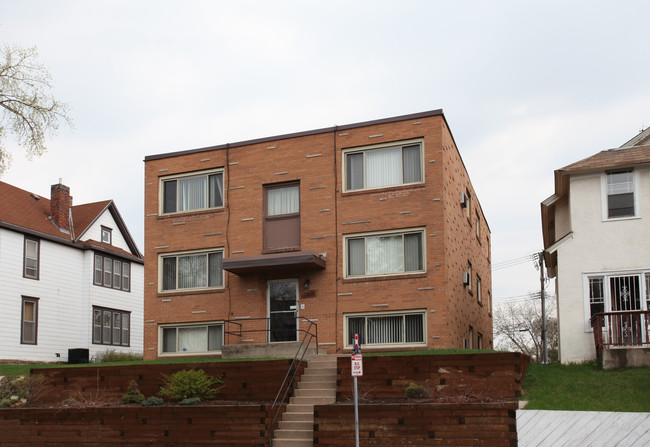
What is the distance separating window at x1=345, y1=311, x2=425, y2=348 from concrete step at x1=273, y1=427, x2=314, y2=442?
6.14m

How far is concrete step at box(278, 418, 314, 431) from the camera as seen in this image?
16141 mm

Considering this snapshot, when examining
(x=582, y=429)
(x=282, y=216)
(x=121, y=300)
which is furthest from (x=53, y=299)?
(x=582, y=429)

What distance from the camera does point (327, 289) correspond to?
74.1 ft

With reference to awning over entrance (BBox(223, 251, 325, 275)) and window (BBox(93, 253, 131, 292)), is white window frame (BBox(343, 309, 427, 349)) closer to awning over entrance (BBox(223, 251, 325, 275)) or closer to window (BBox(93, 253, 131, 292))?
awning over entrance (BBox(223, 251, 325, 275))

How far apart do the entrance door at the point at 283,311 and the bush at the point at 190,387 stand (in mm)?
5144

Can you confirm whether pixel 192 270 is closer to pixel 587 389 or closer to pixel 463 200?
pixel 463 200

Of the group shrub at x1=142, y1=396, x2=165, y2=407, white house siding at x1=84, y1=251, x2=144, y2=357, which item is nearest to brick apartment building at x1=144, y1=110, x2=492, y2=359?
shrub at x1=142, y1=396, x2=165, y2=407

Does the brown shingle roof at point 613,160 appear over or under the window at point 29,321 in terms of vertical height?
over

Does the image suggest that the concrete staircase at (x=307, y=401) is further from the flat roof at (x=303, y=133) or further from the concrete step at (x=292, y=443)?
the flat roof at (x=303, y=133)

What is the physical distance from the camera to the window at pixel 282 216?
2356 centimetres

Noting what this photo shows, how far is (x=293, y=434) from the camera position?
15984 mm

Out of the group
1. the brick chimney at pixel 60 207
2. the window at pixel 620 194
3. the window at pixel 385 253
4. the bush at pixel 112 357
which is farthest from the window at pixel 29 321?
the window at pixel 620 194


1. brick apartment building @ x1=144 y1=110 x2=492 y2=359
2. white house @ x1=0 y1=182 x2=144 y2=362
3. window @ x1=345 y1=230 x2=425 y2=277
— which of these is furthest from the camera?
white house @ x1=0 y1=182 x2=144 y2=362

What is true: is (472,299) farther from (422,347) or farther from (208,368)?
(208,368)
